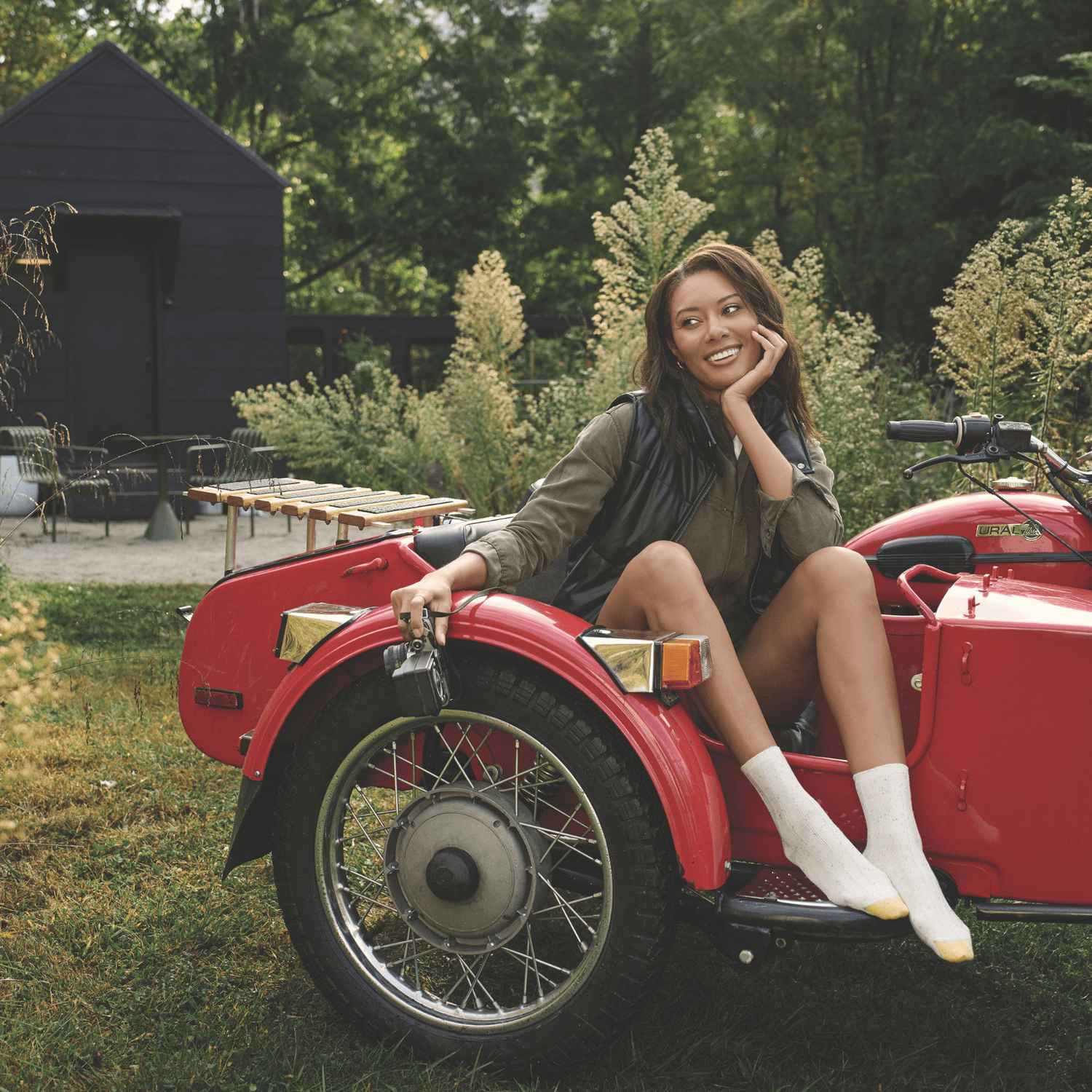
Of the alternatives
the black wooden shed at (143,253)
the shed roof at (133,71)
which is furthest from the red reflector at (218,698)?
the shed roof at (133,71)

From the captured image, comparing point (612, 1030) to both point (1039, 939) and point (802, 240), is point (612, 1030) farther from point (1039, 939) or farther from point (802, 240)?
point (802, 240)

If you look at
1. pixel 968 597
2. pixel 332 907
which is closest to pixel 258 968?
pixel 332 907

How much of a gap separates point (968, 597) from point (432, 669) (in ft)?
3.12

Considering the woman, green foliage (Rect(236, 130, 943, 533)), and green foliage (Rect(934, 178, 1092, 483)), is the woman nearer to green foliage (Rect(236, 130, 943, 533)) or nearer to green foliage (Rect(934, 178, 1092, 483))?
green foliage (Rect(934, 178, 1092, 483))

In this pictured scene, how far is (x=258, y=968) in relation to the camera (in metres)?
2.64

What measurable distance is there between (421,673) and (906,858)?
34.3 inches

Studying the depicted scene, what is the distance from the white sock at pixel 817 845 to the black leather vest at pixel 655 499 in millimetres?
493

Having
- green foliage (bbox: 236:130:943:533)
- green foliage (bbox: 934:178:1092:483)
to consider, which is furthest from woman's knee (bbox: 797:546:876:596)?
green foliage (bbox: 236:130:943:533)

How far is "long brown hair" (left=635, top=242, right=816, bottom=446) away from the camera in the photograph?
2.48 meters

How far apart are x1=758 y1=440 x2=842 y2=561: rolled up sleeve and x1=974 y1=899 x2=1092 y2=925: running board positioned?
2.41 feet

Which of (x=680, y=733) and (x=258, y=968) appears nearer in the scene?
(x=680, y=733)

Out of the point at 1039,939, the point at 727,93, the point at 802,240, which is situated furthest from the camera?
the point at 727,93

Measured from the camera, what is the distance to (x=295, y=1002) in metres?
2.50

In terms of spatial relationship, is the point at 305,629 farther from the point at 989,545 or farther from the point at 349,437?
the point at 349,437
